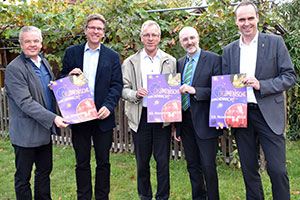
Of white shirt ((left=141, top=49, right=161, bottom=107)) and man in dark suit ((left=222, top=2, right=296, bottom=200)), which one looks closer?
man in dark suit ((left=222, top=2, right=296, bottom=200))

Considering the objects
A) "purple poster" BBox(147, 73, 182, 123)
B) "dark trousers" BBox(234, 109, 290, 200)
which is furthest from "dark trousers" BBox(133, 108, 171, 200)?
"dark trousers" BBox(234, 109, 290, 200)

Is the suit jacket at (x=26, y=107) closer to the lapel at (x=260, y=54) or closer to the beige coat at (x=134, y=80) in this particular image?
the beige coat at (x=134, y=80)

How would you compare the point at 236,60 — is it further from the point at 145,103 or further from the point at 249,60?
the point at 145,103

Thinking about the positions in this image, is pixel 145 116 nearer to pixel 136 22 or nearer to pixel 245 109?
pixel 245 109

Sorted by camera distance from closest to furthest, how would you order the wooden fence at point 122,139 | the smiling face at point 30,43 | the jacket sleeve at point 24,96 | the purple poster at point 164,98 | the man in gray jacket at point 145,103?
the jacket sleeve at point 24,96
the smiling face at point 30,43
the purple poster at point 164,98
the man in gray jacket at point 145,103
the wooden fence at point 122,139

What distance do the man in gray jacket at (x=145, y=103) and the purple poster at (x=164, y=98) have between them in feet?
0.54

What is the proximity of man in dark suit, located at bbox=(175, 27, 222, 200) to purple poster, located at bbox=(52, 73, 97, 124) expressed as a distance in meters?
1.02

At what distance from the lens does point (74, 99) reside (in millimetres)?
2787

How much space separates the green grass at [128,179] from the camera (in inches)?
148

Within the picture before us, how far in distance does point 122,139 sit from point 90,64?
306 cm

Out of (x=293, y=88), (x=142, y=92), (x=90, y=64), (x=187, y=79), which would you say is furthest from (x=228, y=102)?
(x=293, y=88)

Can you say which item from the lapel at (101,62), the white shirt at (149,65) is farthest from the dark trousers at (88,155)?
the white shirt at (149,65)

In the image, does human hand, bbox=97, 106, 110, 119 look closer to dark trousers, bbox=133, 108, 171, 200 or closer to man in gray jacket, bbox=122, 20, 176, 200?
man in gray jacket, bbox=122, 20, 176, 200

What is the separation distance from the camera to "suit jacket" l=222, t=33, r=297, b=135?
96.9 inches
